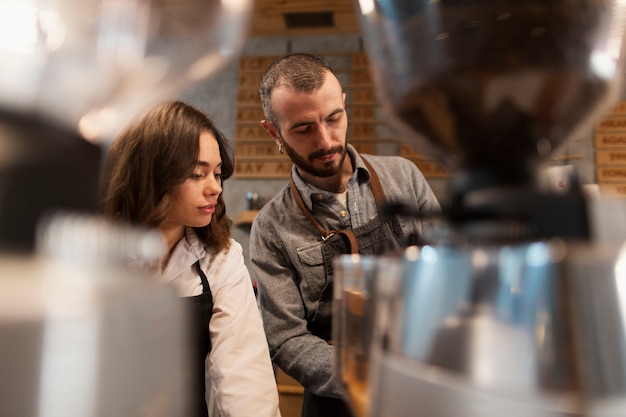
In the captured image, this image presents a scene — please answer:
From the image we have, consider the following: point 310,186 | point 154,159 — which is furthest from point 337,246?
point 154,159

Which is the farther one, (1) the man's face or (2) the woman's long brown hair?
(1) the man's face

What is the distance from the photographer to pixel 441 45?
1.05ft

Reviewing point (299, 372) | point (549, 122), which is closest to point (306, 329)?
point (299, 372)

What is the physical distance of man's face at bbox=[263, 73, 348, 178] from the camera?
3.38 feet

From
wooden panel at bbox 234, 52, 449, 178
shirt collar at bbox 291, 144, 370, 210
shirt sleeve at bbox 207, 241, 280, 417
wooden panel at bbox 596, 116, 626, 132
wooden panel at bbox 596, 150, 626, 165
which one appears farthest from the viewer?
wooden panel at bbox 234, 52, 449, 178

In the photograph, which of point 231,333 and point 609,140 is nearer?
point 231,333

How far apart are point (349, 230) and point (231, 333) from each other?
34cm

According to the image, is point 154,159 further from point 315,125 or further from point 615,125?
point 615,125

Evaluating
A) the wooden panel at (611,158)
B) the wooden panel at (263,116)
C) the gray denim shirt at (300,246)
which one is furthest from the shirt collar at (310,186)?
the wooden panel at (611,158)

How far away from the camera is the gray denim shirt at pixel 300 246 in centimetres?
102

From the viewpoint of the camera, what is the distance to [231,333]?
0.98 m

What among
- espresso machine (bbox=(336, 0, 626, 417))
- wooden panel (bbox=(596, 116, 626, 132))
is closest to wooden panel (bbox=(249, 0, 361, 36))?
wooden panel (bbox=(596, 116, 626, 132))

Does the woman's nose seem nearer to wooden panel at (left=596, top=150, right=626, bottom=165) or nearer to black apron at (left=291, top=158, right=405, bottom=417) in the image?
black apron at (left=291, top=158, right=405, bottom=417)

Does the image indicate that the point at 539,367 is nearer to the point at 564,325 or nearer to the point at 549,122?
the point at 564,325
